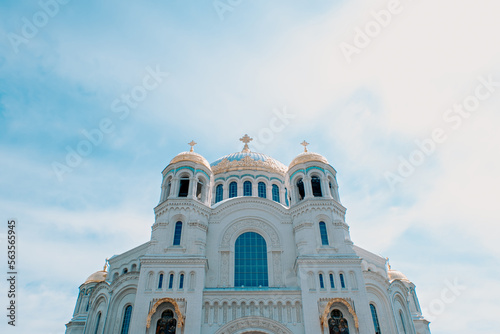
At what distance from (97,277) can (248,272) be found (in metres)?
14.2

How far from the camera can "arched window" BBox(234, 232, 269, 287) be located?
20625 millimetres

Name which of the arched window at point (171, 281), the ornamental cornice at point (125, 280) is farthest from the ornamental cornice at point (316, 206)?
the ornamental cornice at point (125, 280)

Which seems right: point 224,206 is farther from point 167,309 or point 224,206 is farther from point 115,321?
point 115,321

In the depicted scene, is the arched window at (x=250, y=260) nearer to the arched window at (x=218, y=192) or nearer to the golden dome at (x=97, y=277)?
the arched window at (x=218, y=192)

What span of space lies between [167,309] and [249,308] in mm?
4163

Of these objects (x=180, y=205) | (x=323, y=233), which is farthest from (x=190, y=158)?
(x=323, y=233)

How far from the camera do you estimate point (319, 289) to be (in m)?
18.8

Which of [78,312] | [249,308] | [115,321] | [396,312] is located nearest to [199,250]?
[249,308]

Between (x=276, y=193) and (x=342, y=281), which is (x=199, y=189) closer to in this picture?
(x=276, y=193)

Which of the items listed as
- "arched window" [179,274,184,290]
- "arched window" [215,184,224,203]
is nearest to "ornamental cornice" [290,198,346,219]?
"arched window" [179,274,184,290]

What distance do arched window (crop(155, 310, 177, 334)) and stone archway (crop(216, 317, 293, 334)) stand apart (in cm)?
229

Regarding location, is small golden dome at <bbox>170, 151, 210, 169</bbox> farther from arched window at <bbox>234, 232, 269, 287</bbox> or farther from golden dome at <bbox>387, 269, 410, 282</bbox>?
golden dome at <bbox>387, 269, 410, 282</bbox>

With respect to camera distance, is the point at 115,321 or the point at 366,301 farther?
the point at 115,321

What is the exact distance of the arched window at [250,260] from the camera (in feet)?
67.7
